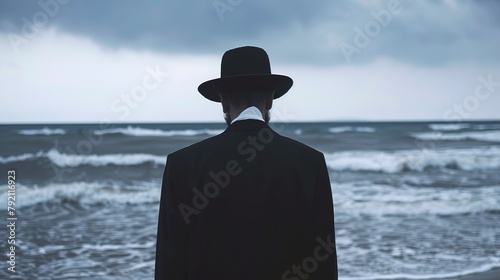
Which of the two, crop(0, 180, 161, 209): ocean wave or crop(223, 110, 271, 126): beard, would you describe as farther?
crop(0, 180, 161, 209): ocean wave

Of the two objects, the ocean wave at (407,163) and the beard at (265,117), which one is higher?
the ocean wave at (407,163)

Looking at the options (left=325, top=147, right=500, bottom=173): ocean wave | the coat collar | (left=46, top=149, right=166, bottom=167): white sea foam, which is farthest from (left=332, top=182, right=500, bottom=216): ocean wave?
(left=46, top=149, right=166, bottom=167): white sea foam

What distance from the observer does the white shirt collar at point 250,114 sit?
1786 millimetres

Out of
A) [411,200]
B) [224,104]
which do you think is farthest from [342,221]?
[224,104]

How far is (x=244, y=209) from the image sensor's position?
173 centimetres

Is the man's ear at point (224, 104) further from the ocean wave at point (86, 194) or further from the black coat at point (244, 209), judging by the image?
the ocean wave at point (86, 194)

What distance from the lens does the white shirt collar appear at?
1786 millimetres

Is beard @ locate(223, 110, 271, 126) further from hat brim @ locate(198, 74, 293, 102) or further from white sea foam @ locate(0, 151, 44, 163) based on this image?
white sea foam @ locate(0, 151, 44, 163)

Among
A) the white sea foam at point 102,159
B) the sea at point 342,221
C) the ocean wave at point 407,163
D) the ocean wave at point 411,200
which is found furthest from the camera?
the white sea foam at point 102,159

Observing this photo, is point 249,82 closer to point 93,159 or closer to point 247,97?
point 247,97

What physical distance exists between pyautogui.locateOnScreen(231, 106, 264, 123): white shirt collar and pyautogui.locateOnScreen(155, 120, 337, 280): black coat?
15mm

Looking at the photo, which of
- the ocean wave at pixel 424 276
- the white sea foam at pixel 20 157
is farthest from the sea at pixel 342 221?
the white sea foam at pixel 20 157

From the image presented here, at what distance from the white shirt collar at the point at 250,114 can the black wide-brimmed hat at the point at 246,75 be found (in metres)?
0.08

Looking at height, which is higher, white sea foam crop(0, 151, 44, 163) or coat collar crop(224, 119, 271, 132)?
white sea foam crop(0, 151, 44, 163)
